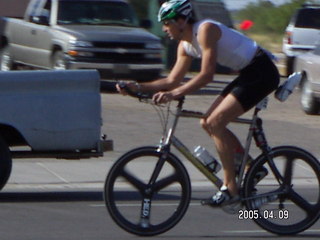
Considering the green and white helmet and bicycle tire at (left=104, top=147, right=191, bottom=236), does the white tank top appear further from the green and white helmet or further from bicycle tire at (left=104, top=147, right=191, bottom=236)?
bicycle tire at (left=104, top=147, right=191, bottom=236)

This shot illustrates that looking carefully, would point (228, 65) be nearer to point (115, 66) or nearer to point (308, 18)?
point (115, 66)

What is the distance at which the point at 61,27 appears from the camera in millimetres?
19578

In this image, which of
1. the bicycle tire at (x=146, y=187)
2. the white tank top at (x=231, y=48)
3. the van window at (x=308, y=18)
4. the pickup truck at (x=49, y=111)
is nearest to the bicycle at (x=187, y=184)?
the bicycle tire at (x=146, y=187)

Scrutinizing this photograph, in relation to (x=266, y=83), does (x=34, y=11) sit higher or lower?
lower

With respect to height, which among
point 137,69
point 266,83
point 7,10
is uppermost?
point 266,83

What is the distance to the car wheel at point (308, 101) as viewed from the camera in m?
17.8

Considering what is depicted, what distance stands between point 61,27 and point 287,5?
31280mm

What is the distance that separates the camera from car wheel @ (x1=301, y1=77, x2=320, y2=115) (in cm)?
1775

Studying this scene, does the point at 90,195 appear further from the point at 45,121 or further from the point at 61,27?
the point at 61,27

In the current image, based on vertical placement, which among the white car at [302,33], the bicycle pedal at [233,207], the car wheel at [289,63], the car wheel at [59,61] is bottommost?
the car wheel at [289,63]

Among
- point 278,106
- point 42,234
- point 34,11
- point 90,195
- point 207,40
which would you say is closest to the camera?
point 207,40

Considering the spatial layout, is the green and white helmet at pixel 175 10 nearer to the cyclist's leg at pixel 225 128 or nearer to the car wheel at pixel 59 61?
the cyclist's leg at pixel 225 128

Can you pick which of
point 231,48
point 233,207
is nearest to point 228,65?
point 231,48

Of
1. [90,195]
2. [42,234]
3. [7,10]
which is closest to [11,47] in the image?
[7,10]
